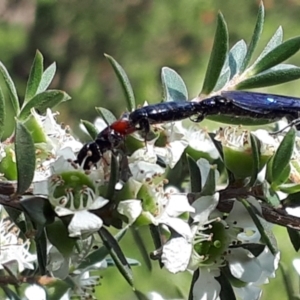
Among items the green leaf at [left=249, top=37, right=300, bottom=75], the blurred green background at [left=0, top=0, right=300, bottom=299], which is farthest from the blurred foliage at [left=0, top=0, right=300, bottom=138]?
the green leaf at [left=249, top=37, right=300, bottom=75]

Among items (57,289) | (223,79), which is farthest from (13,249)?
(223,79)

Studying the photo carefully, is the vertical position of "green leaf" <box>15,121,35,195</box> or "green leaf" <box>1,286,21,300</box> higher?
"green leaf" <box>15,121,35,195</box>

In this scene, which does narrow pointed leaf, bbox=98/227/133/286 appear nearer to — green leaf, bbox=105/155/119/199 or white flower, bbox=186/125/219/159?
green leaf, bbox=105/155/119/199

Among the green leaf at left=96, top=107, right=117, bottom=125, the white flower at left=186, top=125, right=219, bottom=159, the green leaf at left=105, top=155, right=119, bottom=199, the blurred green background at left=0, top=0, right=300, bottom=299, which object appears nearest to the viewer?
the green leaf at left=105, top=155, right=119, bottom=199

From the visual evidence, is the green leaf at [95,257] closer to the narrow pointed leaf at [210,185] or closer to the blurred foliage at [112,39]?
the narrow pointed leaf at [210,185]

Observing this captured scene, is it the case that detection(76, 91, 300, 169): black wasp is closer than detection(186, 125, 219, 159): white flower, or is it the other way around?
detection(76, 91, 300, 169): black wasp

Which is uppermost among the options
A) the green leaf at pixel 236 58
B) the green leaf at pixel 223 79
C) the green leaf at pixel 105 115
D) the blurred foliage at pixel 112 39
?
the green leaf at pixel 236 58

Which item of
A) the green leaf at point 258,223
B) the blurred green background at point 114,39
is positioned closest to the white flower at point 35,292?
the green leaf at point 258,223

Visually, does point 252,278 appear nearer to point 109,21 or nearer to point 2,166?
point 2,166
